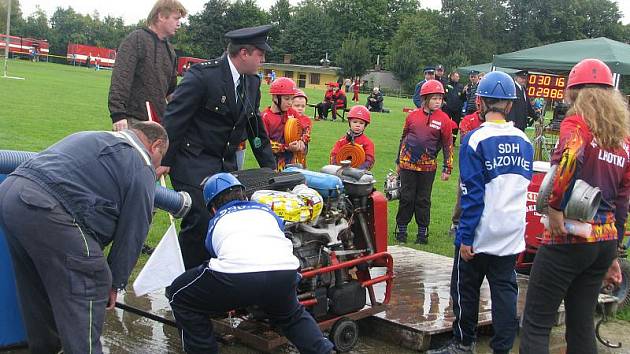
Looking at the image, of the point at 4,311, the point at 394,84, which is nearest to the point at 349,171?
the point at 4,311

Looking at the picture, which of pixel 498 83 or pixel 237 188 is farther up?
pixel 498 83

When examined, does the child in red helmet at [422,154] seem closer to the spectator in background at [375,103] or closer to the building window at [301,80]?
the spectator in background at [375,103]

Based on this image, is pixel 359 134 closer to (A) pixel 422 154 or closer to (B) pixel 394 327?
(A) pixel 422 154

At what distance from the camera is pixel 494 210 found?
15.3ft

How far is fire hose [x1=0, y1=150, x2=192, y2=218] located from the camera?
421 centimetres

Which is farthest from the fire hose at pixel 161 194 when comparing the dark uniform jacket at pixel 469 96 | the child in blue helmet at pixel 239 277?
the dark uniform jacket at pixel 469 96

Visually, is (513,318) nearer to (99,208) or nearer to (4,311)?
(99,208)

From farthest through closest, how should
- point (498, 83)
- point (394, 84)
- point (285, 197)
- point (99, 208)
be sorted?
point (394, 84) < point (498, 83) < point (285, 197) < point (99, 208)

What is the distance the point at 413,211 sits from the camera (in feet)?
29.0

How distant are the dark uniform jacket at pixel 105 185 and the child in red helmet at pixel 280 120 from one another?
12.5ft

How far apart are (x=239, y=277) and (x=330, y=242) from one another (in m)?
1.09

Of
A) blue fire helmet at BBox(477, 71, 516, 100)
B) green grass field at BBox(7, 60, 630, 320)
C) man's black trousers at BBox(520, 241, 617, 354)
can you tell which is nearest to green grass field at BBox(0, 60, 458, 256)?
green grass field at BBox(7, 60, 630, 320)

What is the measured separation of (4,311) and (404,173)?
17.9 feet

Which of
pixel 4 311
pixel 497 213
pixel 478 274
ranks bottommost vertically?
pixel 4 311
